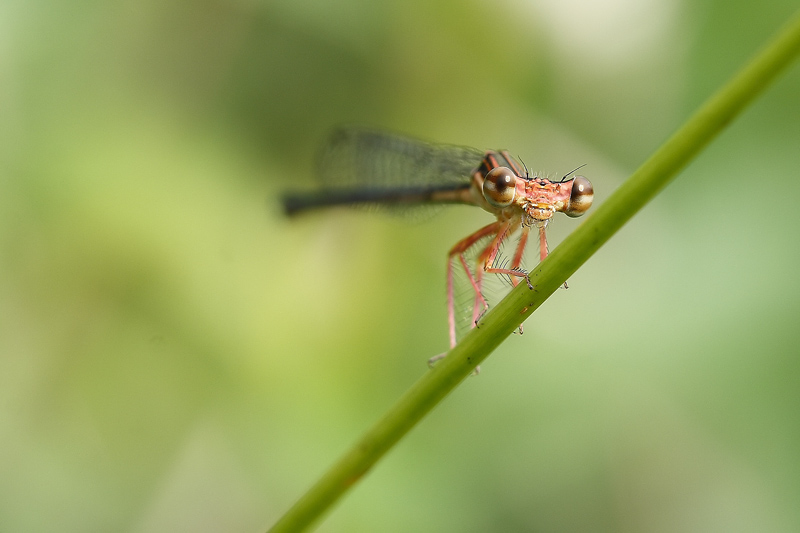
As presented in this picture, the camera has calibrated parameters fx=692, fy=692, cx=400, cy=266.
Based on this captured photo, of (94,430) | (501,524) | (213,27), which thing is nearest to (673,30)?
(501,524)

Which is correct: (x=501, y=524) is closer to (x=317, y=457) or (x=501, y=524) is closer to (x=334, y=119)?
(x=317, y=457)

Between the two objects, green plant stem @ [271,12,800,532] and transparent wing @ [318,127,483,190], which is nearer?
green plant stem @ [271,12,800,532]

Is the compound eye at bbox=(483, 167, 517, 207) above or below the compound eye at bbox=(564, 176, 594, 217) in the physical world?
below

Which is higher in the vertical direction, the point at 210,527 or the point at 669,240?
the point at 669,240

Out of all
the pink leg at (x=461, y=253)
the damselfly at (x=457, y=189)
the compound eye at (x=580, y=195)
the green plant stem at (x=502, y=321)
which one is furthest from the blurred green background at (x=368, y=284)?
the green plant stem at (x=502, y=321)

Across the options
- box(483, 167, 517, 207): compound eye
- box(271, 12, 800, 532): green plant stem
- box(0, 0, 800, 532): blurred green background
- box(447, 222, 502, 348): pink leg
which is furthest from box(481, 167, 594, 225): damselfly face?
box(271, 12, 800, 532): green plant stem

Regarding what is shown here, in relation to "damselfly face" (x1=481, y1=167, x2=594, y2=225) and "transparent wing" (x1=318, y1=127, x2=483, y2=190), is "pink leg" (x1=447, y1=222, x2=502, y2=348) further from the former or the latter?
"transparent wing" (x1=318, y1=127, x2=483, y2=190)

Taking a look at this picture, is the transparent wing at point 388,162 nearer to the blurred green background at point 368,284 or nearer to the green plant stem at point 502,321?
the blurred green background at point 368,284
